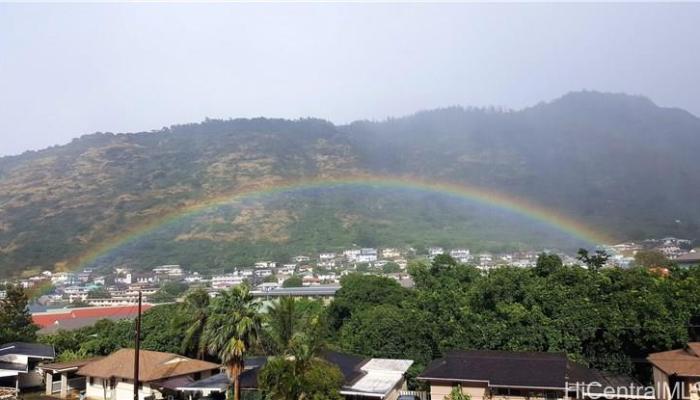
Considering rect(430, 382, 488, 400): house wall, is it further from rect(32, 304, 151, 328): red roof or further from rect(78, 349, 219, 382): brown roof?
rect(32, 304, 151, 328): red roof

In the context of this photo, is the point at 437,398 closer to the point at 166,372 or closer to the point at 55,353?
the point at 166,372

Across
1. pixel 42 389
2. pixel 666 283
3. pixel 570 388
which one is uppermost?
pixel 666 283

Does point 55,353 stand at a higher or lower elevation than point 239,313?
lower

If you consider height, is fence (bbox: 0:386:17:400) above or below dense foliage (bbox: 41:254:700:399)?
below

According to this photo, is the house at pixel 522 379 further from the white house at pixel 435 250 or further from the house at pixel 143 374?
the white house at pixel 435 250

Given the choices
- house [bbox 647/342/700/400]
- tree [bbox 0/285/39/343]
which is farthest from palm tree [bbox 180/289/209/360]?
house [bbox 647/342/700/400]

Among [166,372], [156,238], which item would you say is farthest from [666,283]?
[156,238]
